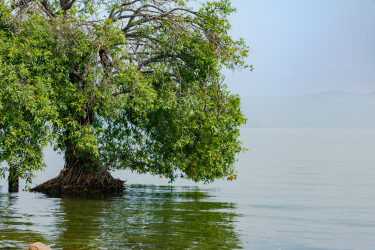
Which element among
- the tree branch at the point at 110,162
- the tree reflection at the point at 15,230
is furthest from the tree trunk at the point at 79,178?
the tree reflection at the point at 15,230

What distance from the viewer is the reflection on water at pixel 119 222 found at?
539 inches

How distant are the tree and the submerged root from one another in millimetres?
52

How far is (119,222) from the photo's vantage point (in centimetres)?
1670

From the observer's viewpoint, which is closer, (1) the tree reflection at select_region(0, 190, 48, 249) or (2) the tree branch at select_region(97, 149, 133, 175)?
(1) the tree reflection at select_region(0, 190, 48, 249)

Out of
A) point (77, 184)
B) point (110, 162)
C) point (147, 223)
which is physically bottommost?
point (147, 223)

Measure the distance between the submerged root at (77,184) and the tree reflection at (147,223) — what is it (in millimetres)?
1557

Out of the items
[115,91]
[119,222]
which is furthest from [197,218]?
[115,91]

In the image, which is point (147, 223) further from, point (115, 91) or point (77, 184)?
point (77, 184)

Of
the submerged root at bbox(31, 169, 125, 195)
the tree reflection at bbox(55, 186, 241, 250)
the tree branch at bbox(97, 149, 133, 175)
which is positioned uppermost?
the tree branch at bbox(97, 149, 133, 175)

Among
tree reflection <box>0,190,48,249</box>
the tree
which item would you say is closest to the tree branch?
the tree

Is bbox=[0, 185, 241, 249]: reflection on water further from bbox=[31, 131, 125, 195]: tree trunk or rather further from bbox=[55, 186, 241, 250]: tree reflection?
bbox=[31, 131, 125, 195]: tree trunk

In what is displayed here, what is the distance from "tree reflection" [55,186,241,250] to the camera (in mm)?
13711

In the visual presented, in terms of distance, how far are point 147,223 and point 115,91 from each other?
223 inches

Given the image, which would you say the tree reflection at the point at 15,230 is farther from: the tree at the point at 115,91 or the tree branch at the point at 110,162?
the tree branch at the point at 110,162
